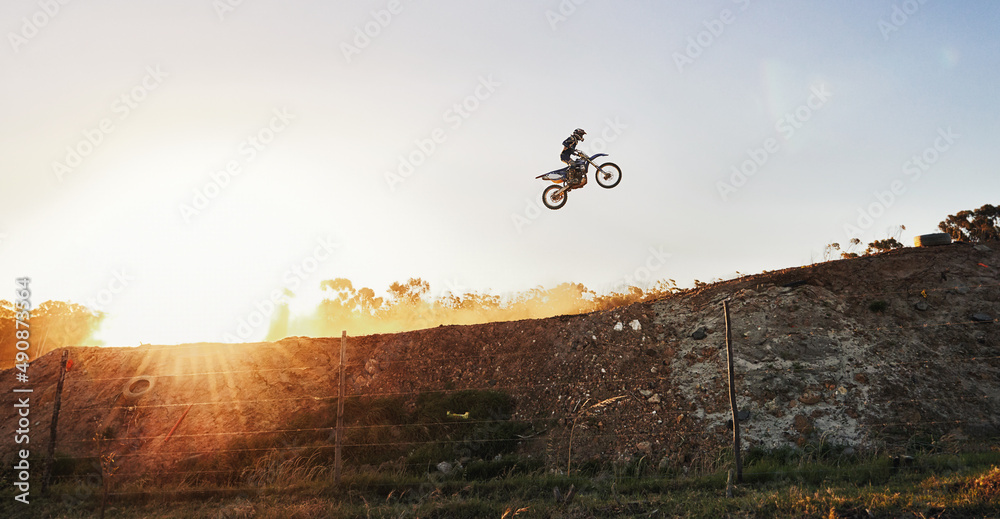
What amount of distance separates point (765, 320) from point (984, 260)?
29.3ft

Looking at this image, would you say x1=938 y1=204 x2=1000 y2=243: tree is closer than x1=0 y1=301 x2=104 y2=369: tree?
Yes

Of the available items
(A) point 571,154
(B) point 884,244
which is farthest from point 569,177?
(B) point 884,244

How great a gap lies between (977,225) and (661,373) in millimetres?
21123

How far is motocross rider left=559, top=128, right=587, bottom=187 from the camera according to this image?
51.2 ft

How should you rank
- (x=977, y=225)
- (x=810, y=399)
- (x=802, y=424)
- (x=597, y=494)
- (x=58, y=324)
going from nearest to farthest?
1. (x=597, y=494)
2. (x=802, y=424)
3. (x=810, y=399)
4. (x=977, y=225)
5. (x=58, y=324)

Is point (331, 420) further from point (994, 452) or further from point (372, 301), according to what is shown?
point (372, 301)

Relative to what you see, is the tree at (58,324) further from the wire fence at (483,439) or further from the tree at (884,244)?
the tree at (884,244)

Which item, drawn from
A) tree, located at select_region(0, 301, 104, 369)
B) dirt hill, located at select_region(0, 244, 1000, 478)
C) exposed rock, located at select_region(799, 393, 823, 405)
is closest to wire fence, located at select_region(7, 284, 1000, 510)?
dirt hill, located at select_region(0, 244, 1000, 478)

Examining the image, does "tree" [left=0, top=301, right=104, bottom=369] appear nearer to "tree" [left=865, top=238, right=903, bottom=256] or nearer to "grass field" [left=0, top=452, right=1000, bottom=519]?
"grass field" [left=0, top=452, right=1000, bottom=519]

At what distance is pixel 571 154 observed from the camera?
15.8 m

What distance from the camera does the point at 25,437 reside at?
1709cm

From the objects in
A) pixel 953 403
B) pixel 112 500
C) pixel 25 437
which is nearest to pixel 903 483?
pixel 953 403

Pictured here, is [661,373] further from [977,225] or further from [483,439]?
[977,225]

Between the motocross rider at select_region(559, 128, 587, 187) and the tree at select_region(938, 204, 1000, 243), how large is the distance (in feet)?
65.7
